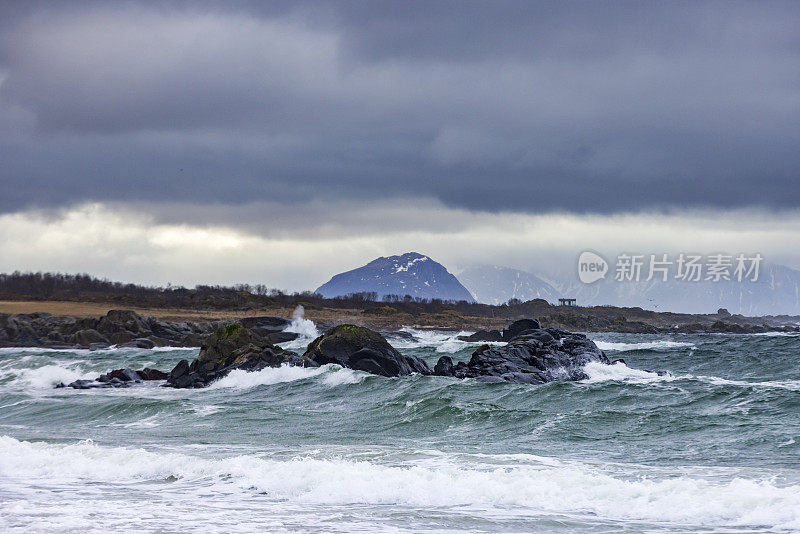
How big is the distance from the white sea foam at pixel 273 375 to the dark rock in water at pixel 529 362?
14.9 ft

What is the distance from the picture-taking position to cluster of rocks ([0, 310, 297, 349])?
60.8 metres

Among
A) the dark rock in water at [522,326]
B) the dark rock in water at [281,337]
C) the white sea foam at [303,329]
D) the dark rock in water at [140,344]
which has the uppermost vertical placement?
the dark rock in water at [522,326]

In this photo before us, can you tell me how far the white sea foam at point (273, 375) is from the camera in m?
32.5

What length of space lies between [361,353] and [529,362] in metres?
6.98

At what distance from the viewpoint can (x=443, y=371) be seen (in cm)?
3278

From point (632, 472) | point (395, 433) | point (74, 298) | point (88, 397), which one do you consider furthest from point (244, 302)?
point (632, 472)

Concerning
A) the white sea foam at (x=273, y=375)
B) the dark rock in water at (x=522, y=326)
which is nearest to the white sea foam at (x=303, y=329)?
the dark rock in water at (x=522, y=326)

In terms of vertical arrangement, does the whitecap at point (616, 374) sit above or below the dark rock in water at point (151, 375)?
above

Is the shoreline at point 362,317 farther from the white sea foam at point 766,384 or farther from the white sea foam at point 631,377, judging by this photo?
the white sea foam at point 766,384

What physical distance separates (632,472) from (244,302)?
3920 inches

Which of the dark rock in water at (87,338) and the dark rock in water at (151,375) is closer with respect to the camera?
the dark rock in water at (151,375)

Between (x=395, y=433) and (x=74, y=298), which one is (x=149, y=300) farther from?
(x=395, y=433)

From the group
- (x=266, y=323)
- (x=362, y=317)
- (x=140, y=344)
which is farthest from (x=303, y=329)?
(x=362, y=317)

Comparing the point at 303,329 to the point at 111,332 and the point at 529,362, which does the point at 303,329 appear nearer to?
the point at 111,332
